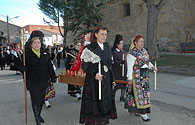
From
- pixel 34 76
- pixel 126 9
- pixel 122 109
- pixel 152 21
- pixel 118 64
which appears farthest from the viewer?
pixel 126 9

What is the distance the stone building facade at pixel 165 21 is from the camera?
1886 cm

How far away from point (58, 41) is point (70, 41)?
40697mm

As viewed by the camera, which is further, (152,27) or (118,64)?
(152,27)

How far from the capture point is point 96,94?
11.1 ft

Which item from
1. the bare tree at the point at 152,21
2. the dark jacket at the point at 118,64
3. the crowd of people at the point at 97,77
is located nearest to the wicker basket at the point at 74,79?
the crowd of people at the point at 97,77

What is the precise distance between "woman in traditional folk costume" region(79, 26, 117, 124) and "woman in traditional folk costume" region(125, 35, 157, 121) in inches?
32.7

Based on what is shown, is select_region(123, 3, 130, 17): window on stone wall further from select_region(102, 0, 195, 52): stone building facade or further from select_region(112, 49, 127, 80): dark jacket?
select_region(112, 49, 127, 80): dark jacket

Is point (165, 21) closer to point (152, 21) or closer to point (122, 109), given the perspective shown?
point (152, 21)

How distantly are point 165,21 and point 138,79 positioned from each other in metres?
16.6

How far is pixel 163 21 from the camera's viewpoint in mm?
18953

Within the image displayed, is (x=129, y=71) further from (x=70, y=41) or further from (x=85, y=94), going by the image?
(x=70, y=41)

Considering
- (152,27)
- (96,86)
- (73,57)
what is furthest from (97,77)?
(152,27)

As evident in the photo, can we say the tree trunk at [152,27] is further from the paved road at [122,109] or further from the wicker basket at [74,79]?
the wicker basket at [74,79]

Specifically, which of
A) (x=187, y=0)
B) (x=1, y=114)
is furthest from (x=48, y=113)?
(x=187, y=0)
